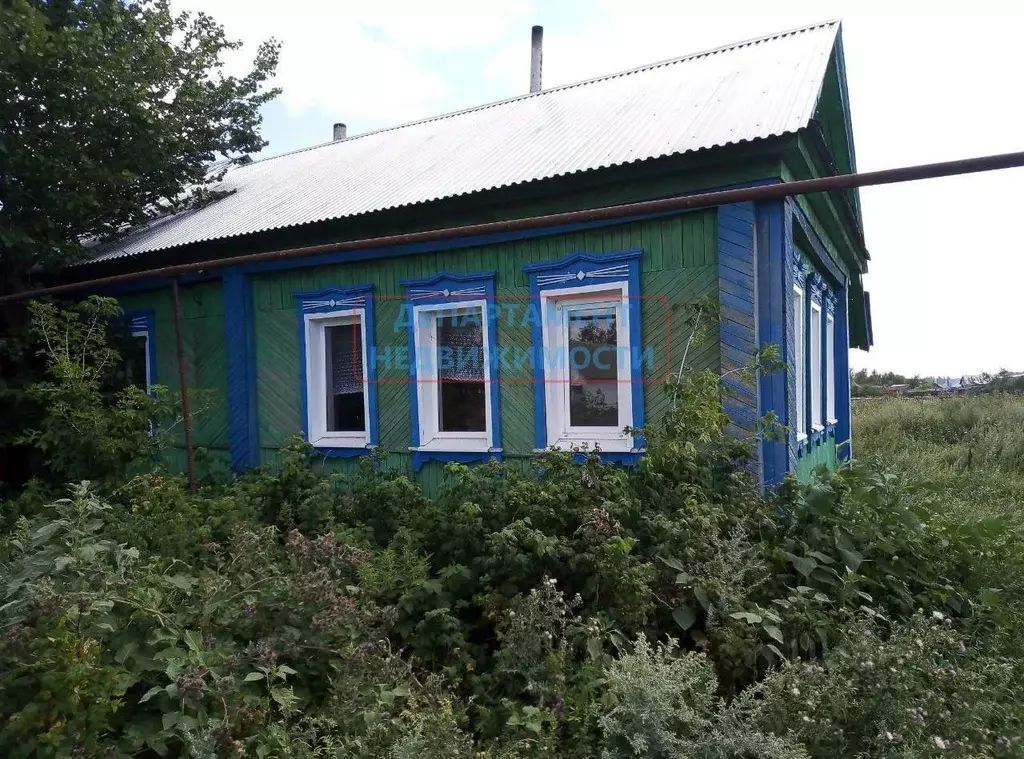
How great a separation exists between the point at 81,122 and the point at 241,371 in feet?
8.80

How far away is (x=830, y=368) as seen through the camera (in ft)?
28.3

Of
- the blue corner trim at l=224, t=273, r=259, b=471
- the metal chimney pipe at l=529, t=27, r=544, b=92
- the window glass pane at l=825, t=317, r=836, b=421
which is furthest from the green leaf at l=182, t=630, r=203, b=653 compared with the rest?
the metal chimney pipe at l=529, t=27, r=544, b=92

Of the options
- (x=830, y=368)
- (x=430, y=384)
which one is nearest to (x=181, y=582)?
(x=430, y=384)

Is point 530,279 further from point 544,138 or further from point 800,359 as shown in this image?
point 800,359

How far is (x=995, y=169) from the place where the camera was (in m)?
2.76

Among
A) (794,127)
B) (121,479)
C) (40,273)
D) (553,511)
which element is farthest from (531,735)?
(40,273)

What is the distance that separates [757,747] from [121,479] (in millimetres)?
4921

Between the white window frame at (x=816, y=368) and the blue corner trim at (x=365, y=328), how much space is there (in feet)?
13.9

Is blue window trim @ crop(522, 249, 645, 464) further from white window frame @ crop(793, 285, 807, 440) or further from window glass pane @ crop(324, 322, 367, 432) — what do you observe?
window glass pane @ crop(324, 322, 367, 432)

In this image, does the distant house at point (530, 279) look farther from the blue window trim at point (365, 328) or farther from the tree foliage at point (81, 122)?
the tree foliage at point (81, 122)

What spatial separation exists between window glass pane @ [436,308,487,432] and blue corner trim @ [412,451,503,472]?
9.7 inches

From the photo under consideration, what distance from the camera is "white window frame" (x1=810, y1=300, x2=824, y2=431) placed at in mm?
6983

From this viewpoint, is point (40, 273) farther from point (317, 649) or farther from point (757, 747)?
point (757, 747)

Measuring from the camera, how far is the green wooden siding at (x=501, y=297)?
16.3ft
